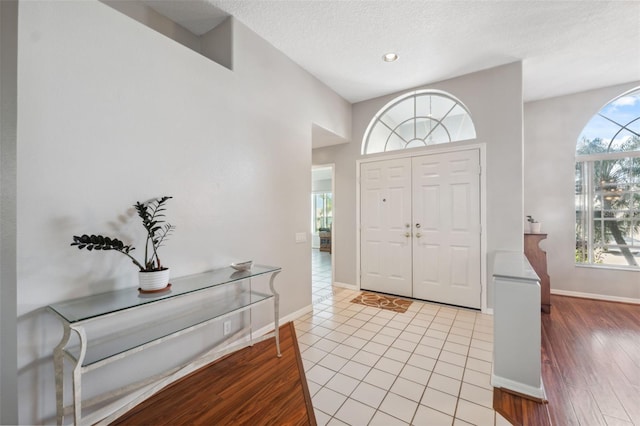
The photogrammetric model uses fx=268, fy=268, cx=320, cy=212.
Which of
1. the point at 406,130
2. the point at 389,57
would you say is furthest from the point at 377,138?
the point at 389,57

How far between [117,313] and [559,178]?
5.55m

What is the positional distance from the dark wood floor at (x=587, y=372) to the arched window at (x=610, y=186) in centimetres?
90

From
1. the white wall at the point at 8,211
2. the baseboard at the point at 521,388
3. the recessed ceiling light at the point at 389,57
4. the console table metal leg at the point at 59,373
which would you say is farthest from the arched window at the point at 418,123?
the console table metal leg at the point at 59,373

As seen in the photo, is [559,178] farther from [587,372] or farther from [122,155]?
[122,155]

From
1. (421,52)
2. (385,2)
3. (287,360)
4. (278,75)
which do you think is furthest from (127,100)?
(421,52)

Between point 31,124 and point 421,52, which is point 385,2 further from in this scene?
Result: point 31,124

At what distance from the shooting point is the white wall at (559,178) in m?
3.92

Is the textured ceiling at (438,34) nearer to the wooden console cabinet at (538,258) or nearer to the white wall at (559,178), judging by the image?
the white wall at (559,178)

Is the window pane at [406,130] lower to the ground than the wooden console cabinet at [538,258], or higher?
higher

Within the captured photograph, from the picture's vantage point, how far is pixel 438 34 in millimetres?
2684

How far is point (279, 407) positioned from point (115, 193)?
1781mm

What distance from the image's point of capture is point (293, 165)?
3219mm

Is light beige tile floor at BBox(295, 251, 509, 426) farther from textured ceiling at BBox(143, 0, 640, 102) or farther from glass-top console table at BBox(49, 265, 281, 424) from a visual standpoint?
textured ceiling at BBox(143, 0, 640, 102)

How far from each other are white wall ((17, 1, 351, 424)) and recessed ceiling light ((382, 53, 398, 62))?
1.20 m
